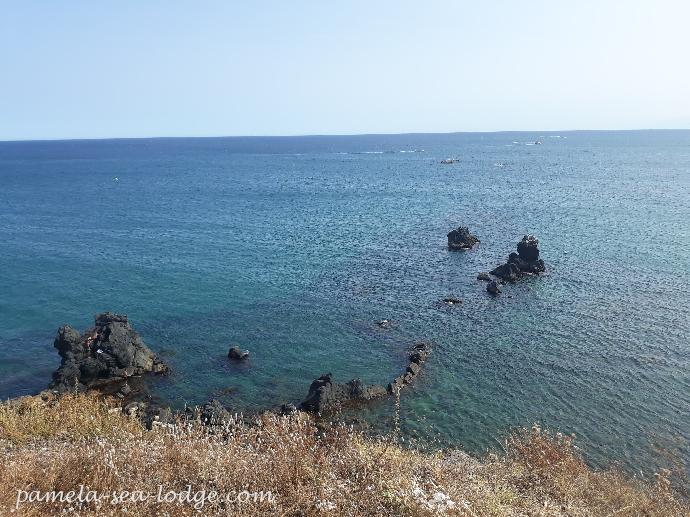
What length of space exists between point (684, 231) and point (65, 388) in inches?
3148

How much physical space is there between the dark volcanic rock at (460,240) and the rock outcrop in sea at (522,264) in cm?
963

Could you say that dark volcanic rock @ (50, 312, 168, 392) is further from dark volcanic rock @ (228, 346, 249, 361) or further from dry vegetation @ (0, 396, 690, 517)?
dry vegetation @ (0, 396, 690, 517)

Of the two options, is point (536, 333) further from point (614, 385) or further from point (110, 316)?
point (110, 316)

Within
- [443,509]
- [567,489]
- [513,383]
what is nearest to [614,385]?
[513,383]

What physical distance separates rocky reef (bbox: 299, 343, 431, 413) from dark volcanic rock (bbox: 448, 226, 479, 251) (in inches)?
1418

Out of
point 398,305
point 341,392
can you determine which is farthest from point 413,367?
point 398,305

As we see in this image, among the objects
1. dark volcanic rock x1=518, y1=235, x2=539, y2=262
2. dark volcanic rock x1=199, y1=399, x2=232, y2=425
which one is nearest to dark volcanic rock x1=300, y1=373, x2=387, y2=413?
dark volcanic rock x1=199, y1=399, x2=232, y2=425

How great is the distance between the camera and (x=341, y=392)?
101 ft

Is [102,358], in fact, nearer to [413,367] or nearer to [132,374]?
[132,374]

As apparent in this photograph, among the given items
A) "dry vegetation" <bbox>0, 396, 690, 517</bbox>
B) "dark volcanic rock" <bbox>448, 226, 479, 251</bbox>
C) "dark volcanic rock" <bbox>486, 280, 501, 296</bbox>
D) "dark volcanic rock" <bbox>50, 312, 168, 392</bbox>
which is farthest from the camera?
"dark volcanic rock" <bbox>448, 226, 479, 251</bbox>

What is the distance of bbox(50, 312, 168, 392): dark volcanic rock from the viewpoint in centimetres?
3353

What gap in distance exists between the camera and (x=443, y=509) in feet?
34.8

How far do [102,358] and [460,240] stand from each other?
4689 cm

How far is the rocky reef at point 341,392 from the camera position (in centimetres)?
2988
